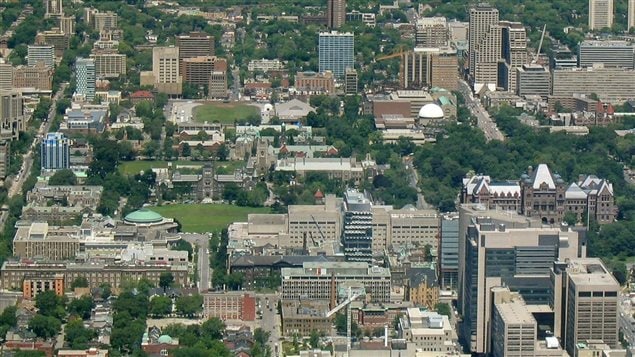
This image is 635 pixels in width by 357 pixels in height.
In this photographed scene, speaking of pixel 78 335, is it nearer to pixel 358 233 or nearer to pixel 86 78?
pixel 358 233

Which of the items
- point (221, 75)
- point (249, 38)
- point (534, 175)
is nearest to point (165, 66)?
point (221, 75)

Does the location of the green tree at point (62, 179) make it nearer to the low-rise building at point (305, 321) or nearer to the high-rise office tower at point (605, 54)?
the low-rise building at point (305, 321)

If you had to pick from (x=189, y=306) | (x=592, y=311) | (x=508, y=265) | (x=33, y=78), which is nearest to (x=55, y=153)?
(x=33, y=78)

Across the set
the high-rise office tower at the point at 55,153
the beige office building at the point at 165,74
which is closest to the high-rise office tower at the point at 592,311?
the high-rise office tower at the point at 55,153

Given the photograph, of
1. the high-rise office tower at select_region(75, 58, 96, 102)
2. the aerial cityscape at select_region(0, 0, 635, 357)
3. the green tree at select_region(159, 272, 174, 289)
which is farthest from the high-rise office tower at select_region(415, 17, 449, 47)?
the green tree at select_region(159, 272, 174, 289)

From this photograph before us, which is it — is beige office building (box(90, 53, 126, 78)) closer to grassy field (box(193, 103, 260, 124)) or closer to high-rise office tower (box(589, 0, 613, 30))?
grassy field (box(193, 103, 260, 124))
